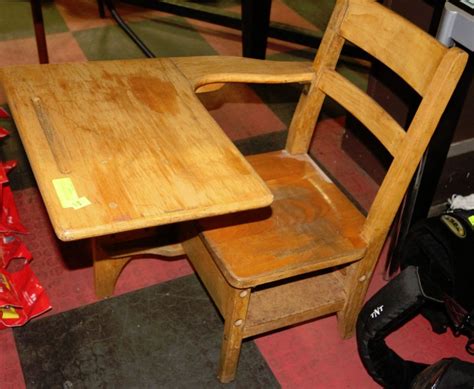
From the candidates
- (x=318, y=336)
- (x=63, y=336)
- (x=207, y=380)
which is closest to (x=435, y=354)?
(x=318, y=336)

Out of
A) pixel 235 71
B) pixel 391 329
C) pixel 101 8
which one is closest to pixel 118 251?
pixel 235 71

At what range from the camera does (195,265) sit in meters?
1.79

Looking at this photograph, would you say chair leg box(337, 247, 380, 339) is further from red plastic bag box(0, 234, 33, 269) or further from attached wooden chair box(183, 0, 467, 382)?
red plastic bag box(0, 234, 33, 269)

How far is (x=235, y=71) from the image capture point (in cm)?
157

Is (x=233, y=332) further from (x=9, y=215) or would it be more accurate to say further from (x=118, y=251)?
(x=9, y=215)

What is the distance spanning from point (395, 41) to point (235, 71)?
0.40m

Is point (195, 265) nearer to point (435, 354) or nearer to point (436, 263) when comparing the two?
point (436, 263)

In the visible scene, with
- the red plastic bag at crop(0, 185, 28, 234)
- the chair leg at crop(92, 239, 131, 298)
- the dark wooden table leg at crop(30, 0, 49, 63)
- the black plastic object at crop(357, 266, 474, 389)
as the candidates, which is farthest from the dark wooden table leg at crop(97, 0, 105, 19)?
the black plastic object at crop(357, 266, 474, 389)

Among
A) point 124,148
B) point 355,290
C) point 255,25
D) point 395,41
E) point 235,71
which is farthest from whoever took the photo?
point 255,25

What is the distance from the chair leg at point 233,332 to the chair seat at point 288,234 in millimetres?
72

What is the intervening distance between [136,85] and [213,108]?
143 centimetres

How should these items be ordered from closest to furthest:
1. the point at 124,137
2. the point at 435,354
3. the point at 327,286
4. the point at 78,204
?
the point at 78,204, the point at 124,137, the point at 327,286, the point at 435,354

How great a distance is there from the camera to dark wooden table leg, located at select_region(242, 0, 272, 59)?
2535 millimetres

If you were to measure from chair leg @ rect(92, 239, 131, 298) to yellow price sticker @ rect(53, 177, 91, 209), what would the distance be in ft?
2.13
